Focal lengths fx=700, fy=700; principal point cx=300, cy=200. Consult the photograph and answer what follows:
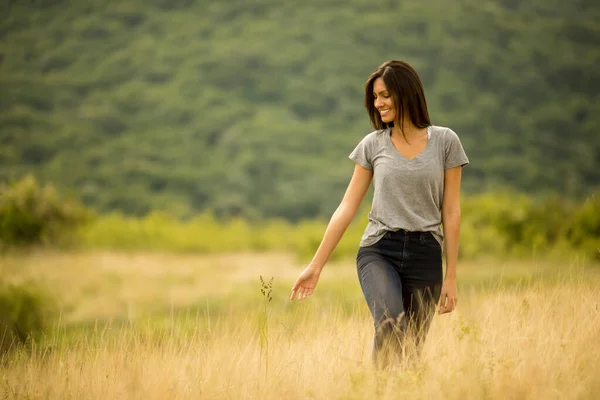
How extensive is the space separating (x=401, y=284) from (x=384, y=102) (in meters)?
1.03

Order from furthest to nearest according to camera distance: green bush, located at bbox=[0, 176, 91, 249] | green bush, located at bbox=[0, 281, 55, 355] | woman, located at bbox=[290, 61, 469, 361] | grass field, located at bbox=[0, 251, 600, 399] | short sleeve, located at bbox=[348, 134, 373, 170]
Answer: green bush, located at bbox=[0, 176, 91, 249] < green bush, located at bbox=[0, 281, 55, 355] < short sleeve, located at bbox=[348, 134, 373, 170] < woman, located at bbox=[290, 61, 469, 361] < grass field, located at bbox=[0, 251, 600, 399]

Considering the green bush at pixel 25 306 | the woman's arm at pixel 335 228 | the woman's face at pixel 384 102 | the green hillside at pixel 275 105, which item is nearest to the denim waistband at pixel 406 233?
the woman's arm at pixel 335 228

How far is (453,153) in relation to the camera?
12.8 ft

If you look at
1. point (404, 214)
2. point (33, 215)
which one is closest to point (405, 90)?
point (404, 214)

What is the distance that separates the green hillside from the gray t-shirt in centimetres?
8879

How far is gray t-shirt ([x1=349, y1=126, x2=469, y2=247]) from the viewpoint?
3799 millimetres

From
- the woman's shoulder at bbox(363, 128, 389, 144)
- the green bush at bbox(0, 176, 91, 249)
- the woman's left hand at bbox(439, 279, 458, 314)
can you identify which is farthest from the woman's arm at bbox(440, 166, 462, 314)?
the green bush at bbox(0, 176, 91, 249)

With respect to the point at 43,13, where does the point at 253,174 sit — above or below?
below

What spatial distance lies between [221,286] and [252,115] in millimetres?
121349

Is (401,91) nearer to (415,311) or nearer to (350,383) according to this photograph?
(415,311)

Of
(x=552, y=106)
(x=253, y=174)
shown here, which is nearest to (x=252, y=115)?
(x=253, y=174)

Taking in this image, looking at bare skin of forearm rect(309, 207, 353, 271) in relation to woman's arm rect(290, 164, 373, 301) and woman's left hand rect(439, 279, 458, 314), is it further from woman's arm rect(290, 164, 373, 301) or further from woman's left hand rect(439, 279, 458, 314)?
woman's left hand rect(439, 279, 458, 314)

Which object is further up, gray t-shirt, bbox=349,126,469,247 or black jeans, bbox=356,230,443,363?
gray t-shirt, bbox=349,126,469,247

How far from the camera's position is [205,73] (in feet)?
576
